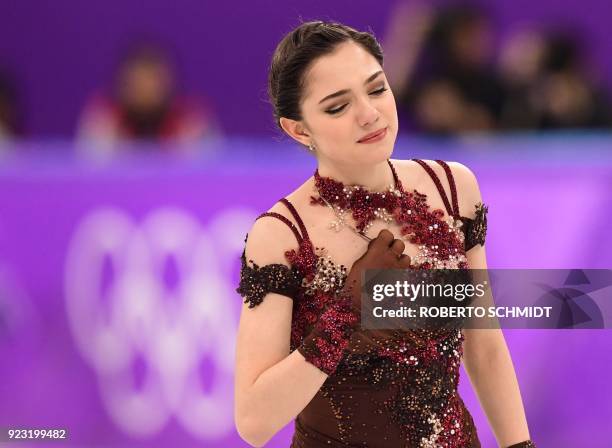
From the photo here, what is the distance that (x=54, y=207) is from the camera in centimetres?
469

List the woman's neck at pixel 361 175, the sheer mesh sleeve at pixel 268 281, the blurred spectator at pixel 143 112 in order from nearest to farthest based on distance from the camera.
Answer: the sheer mesh sleeve at pixel 268 281
the woman's neck at pixel 361 175
the blurred spectator at pixel 143 112

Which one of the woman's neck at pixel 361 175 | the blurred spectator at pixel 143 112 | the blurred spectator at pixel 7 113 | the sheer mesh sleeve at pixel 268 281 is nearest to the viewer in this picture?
the sheer mesh sleeve at pixel 268 281

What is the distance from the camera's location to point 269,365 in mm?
2395

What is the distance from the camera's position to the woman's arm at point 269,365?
232 centimetres

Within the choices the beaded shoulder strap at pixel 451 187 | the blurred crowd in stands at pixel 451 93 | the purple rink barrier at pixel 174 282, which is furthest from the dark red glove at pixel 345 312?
the blurred crowd in stands at pixel 451 93

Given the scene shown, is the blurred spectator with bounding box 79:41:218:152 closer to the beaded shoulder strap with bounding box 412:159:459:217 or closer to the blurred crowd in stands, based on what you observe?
the blurred crowd in stands

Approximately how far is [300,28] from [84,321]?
8.19 feet

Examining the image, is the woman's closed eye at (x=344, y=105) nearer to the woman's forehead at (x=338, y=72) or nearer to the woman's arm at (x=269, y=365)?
the woman's forehead at (x=338, y=72)

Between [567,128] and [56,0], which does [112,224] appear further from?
[56,0]

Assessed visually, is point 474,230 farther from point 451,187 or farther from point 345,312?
point 345,312

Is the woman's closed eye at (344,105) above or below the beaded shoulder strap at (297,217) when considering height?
above

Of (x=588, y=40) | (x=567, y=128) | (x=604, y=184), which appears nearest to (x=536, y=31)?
(x=588, y=40)

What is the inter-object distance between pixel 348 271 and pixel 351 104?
15.4 inches

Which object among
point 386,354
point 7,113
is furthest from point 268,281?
point 7,113
